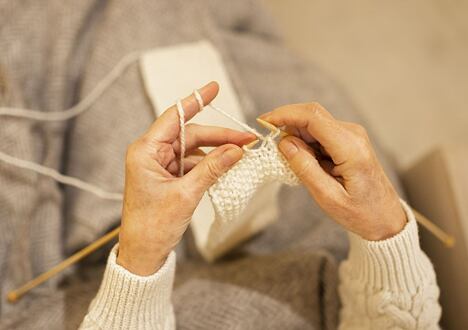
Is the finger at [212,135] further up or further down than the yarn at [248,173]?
further up

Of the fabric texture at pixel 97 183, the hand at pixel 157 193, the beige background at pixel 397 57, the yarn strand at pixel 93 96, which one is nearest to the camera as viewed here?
the hand at pixel 157 193

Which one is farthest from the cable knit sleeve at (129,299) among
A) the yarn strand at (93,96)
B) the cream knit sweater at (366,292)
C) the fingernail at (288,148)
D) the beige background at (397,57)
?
the beige background at (397,57)

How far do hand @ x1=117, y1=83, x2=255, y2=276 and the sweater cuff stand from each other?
249mm

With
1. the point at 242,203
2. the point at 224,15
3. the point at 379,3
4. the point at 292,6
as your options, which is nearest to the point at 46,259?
the point at 242,203

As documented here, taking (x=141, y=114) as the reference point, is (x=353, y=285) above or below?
below

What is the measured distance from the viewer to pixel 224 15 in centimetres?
115

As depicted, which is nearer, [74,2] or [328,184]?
[328,184]

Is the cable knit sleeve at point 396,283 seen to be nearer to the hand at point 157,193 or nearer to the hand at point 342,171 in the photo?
the hand at point 342,171

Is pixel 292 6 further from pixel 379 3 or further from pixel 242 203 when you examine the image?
pixel 242 203

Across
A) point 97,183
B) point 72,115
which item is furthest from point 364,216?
point 72,115

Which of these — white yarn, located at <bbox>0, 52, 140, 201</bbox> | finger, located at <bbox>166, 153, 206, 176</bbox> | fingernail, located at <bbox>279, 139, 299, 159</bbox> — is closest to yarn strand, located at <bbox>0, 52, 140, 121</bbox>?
white yarn, located at <bbox>0, 52, 140, 201</bbox>

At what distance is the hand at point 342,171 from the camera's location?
1.93 ft

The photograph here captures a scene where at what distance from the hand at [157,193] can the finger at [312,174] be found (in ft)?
0.24

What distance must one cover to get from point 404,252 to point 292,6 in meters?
1.26
